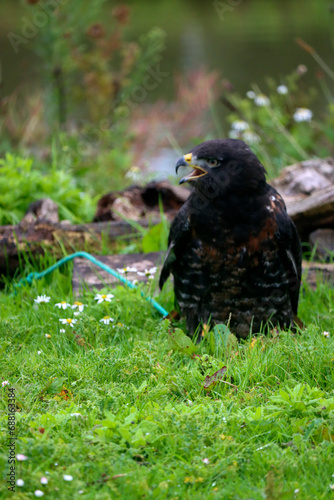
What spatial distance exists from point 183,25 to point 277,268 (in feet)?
67.5

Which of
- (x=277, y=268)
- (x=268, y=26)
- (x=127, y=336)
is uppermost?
(x=268, y=26)

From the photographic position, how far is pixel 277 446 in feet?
8.34

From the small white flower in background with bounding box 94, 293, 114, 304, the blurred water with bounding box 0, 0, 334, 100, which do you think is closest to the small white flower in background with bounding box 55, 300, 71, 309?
the small white flower in background with bounding box 94, 293, 114, 304

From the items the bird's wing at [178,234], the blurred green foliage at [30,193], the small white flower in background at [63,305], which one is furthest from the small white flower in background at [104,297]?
the blurred green foliage at [30,193]

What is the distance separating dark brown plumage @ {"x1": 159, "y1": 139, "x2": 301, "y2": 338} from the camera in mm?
3654

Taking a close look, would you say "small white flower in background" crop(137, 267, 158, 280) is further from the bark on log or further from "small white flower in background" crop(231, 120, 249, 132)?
"small white flower in background" crop(231, 120, 249, 132)

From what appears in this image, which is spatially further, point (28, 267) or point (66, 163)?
point (66, 163)

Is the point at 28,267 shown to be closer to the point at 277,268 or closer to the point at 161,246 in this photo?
the point at 161,246

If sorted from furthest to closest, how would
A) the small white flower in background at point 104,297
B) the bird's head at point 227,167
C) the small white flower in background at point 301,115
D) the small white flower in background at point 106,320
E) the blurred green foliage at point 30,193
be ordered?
1. the small white flower in background at point 301,115
2. the blurred green foliage at point 30,193
3. the small white flower in background at point 104,297
4. the small white flower in background at point 106,320
5. the bird's head at point 227,167

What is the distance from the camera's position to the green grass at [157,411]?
2334 mm

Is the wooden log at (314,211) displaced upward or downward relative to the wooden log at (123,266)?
upward

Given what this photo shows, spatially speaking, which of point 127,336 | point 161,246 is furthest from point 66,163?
point 127,336

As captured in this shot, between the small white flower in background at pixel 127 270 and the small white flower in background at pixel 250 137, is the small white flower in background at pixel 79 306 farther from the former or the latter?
the small white flower in background at pixel 250 137

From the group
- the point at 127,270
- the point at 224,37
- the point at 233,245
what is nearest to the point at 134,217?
the point at 127,270
